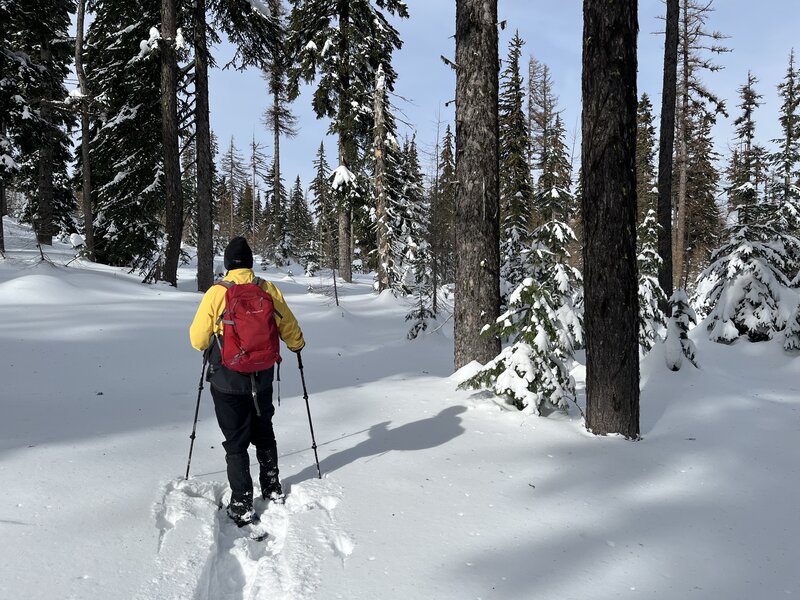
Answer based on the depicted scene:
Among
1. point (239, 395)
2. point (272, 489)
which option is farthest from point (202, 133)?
point (272, 489)

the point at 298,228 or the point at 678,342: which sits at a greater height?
the point at 298,228

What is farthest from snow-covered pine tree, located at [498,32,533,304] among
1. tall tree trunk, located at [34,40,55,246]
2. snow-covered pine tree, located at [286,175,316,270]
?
snow-covered pine tree, located at [286,175,316,270]

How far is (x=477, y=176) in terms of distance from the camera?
20.8 feet

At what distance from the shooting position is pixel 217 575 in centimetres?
285

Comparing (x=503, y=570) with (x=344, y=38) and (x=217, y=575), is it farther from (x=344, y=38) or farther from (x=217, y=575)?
(x=344, y=38)

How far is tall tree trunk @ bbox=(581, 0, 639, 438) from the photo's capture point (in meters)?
4.75

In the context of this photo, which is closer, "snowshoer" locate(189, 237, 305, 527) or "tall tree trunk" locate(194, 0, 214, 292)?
"snowshoer" locate(189, 237, 305, 527)

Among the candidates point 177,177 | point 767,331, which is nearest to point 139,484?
point 177,177

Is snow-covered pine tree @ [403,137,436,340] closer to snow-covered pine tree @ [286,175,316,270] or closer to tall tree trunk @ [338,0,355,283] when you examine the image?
tall tree trunk @ [338,0,355,283]

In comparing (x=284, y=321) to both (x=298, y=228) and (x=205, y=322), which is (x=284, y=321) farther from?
(x=298, y=228)

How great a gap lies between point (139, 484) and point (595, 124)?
5.20m

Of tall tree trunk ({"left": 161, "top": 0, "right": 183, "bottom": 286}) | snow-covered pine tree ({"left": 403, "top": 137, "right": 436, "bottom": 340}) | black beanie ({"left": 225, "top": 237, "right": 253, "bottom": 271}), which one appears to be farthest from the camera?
snow-covered pine tree ({"left": 403, "top": 137, "right": 436, "bottom": 340})

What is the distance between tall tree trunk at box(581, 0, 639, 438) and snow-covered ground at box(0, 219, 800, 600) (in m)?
0.54

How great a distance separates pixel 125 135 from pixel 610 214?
57.2ft
